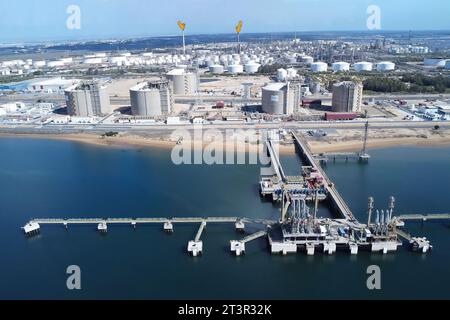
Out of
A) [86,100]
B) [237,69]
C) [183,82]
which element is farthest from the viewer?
[237,69]

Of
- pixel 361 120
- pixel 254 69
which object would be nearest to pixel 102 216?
pixel 361 120

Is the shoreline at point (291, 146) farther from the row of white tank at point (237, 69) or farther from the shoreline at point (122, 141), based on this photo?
the row of white tank at point (237, 69)

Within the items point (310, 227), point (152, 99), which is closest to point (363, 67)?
point (152, 99)

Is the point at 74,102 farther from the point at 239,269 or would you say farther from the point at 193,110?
the point at 239,269

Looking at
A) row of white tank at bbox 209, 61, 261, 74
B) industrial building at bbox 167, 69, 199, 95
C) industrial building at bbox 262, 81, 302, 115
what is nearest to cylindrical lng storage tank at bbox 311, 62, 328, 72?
row of white tank at bbox 209, 61, 261, 74

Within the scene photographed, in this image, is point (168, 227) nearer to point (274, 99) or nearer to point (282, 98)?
point (274, 99)

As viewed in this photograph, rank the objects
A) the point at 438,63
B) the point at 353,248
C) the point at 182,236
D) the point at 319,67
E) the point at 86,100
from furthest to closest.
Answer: the point at 438,63 < the point at 319,67 < the point at 86,100 < the point at 182,236 < the point at 353,248
